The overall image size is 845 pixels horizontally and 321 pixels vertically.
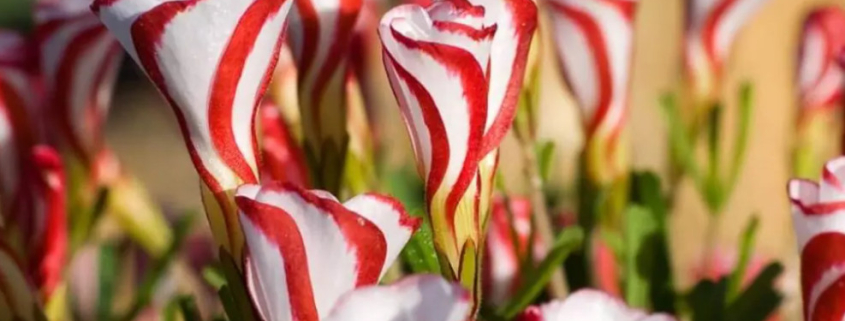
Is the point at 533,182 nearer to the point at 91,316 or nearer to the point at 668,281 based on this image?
the point at 668,281

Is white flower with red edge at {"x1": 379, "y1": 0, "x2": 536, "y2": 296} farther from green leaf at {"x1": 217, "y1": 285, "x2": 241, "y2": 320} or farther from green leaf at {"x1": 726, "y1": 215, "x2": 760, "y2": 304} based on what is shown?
green leaf at {"x1": 726, "y1": 215, "x2": 760, "y2": 304}

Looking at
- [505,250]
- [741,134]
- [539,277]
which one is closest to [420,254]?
[539,277]

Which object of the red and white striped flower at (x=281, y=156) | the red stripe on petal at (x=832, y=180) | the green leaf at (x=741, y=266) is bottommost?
the green leaf at (x=741, y=266)

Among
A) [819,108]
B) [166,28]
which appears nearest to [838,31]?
[819,108]

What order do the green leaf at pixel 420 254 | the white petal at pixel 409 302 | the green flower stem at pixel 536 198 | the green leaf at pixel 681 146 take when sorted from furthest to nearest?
1. the green leaf at pixel 681 146
2. the green flower stem at pixel 536 198
3. the green leaf at pixel 420 254
4. the white petal at pixel 409 302

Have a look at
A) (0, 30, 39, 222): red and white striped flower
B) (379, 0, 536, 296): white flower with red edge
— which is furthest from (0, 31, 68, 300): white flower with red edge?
(379, 0, 536, 296): white flower with red edge

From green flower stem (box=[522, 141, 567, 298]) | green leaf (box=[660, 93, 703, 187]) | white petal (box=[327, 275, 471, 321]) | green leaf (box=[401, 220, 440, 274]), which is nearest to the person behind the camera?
white petal (box=[327, 275, 471, 321])

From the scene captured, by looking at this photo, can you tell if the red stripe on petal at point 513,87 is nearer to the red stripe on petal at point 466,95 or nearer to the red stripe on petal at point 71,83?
the red stripe on petal at point 466,95

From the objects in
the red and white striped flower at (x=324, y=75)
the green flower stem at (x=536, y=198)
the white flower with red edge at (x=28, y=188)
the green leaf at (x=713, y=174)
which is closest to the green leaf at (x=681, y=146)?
the green leaf at (x=713, y=174)
